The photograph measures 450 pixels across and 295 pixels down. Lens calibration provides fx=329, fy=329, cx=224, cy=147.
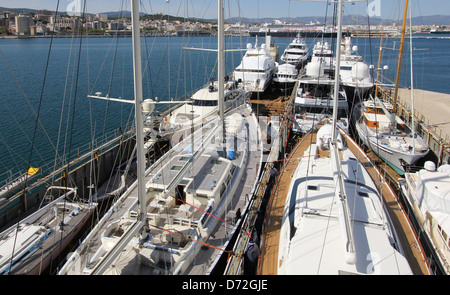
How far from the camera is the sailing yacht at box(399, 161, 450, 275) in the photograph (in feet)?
38.5

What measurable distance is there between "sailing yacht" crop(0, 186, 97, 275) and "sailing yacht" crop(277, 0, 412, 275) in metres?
6.92

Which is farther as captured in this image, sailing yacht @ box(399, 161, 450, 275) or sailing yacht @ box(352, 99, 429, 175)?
sailing yacht @ box(352, 99, 429, 175)

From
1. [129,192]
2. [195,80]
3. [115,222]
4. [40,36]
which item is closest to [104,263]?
[115,222]

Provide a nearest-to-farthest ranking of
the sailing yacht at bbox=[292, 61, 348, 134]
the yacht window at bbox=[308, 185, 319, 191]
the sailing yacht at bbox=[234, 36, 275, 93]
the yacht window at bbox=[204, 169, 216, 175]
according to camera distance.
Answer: the yacht window at bbox=[308, 185, 319, 191]
the yacht window at bbox=[204, 169, 216, 175]
the sailing yacht at bbox=[292, 61, 348, 134]
the sailing yacht at bbox=[234, 36, 275, 93]

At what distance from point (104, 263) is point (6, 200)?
8460 millimetres

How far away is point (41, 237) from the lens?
1194 centimetres

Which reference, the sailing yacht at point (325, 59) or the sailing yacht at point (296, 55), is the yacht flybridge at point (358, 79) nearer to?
the sailing yacht at point (325, 59)

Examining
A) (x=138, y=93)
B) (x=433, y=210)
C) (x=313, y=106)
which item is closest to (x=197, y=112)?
(x=313, y=106)

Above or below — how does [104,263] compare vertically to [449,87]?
below

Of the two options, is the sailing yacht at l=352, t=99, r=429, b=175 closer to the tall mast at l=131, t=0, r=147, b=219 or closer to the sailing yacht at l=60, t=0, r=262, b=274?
the sailing yacht at l=60, t=0, r=262, b=274

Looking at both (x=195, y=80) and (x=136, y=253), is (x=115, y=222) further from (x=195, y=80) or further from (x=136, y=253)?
(x=195, y=80)

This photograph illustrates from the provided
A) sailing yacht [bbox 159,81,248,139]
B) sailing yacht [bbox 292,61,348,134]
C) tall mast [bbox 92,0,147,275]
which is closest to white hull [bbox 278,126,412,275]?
tall mast [bbox 92,0,147,275]

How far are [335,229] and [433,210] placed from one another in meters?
5.99

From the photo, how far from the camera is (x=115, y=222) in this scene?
11.2 m
